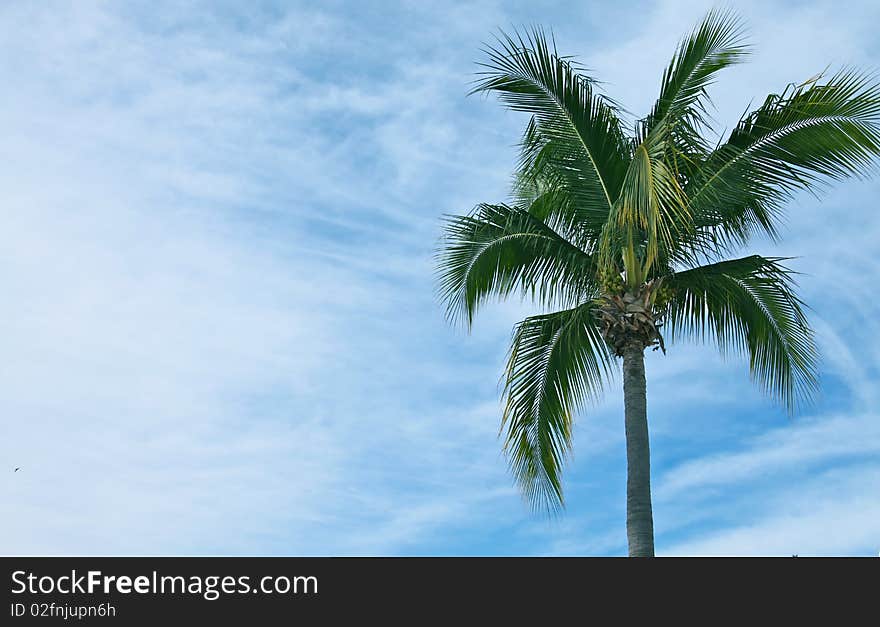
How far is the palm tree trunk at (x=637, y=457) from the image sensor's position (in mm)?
12125

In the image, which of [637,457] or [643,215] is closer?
[643,215]

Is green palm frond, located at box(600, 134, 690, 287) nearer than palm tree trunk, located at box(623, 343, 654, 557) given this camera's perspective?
Yes

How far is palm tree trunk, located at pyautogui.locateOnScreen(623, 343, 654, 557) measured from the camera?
12125mm

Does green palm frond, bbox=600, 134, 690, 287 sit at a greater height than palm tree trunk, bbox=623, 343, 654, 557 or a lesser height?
greater

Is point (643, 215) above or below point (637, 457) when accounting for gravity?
above

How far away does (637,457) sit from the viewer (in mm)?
12562

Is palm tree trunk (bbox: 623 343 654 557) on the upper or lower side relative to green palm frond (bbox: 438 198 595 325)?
lower

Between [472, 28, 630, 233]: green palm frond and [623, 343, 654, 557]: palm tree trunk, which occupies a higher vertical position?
[472, 28, 630, 233]: green palm frond

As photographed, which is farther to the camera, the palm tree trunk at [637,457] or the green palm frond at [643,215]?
the palm tree trunk at [637,457]
